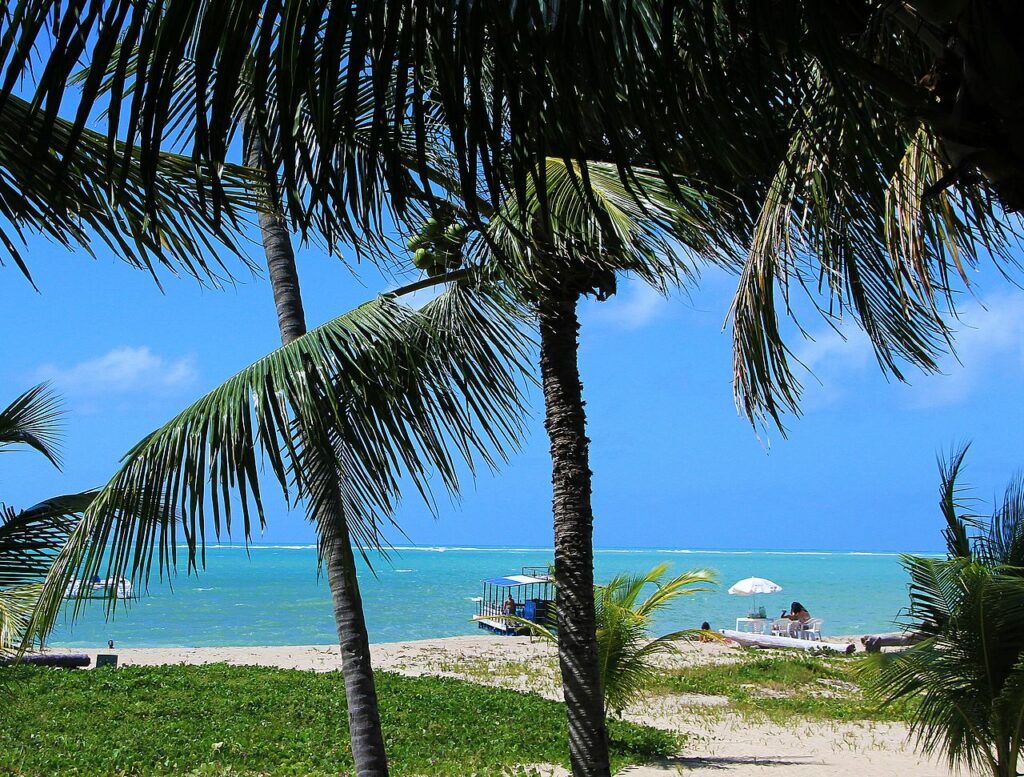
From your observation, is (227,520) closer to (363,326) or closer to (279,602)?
(363,326)

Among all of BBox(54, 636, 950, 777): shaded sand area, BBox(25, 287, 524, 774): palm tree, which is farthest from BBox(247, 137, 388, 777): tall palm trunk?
BBox(54, 636, 950, 777): shaded sand area

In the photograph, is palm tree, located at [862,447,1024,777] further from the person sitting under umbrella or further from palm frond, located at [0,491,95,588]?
the person sitting under umbrella

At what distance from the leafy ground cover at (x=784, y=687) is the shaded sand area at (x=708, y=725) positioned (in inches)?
9.6

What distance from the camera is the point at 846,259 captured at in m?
4.48

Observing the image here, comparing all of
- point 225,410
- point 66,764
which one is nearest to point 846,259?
point 225,410

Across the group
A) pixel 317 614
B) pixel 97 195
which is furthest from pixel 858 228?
pixel 317 614

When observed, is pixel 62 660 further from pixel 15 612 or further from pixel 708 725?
pixel 15 612

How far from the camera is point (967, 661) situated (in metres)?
7.00

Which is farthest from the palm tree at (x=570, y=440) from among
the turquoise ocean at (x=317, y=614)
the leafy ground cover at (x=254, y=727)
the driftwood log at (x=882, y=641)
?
the turquoise ocean at (x=317, y=614)

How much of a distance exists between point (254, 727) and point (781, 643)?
55.4 feet

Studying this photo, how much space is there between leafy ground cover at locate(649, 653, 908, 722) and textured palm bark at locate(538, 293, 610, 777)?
8.00 metres

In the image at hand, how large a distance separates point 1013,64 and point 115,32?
1.66 meters

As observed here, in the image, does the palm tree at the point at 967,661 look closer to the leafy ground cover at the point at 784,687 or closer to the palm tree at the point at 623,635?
the palm tree at the point at 623,635

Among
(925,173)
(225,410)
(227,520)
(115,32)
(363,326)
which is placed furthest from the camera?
(363,326)
